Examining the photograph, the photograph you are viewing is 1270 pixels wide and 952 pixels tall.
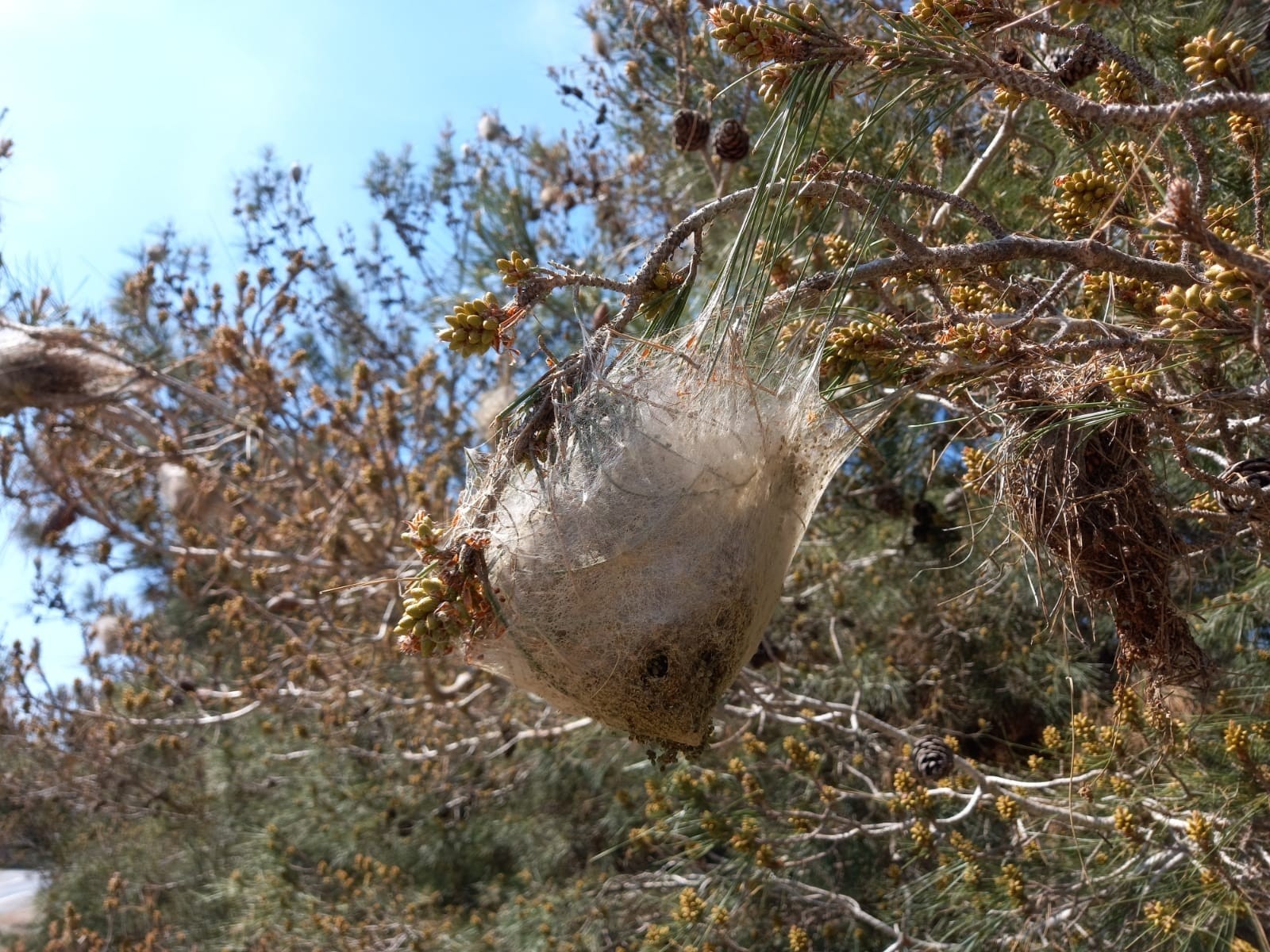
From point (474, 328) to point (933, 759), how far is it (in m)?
1.44

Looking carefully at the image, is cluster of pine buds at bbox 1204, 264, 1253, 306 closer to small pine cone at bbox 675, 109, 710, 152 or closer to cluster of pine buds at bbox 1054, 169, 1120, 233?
cluster of pine buds at bbox 1054, 169, 1120, 233

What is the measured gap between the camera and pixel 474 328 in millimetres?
1032

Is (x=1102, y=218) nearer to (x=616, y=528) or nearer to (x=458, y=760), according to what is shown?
(x=616, y=528)

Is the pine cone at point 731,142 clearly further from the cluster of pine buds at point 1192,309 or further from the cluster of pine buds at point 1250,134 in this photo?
the cluster of pine buds at point 1192,309

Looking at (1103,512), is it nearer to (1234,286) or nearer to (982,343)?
(982,343)

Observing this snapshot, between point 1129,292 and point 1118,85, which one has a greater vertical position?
point 1118,85

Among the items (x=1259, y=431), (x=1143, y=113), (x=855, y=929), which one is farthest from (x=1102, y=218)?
(x=855, y=929)

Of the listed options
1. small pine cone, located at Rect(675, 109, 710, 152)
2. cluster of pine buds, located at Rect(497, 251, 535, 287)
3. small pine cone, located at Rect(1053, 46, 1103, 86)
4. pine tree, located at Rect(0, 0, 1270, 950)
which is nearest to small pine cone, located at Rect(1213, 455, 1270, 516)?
pine tree, located at Rect(0, 0, 1270, 950)

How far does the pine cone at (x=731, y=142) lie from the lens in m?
2.07

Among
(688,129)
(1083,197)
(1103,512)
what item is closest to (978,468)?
(1103,512)

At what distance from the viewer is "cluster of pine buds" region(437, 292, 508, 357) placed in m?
1.03

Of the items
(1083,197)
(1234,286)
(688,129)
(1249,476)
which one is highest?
(688,129)

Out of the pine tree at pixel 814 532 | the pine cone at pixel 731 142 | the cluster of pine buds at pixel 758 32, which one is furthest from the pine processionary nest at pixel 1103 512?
the pine cone at pixel 731 142

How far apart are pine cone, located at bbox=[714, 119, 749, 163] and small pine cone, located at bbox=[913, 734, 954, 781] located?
1302 millimetres
